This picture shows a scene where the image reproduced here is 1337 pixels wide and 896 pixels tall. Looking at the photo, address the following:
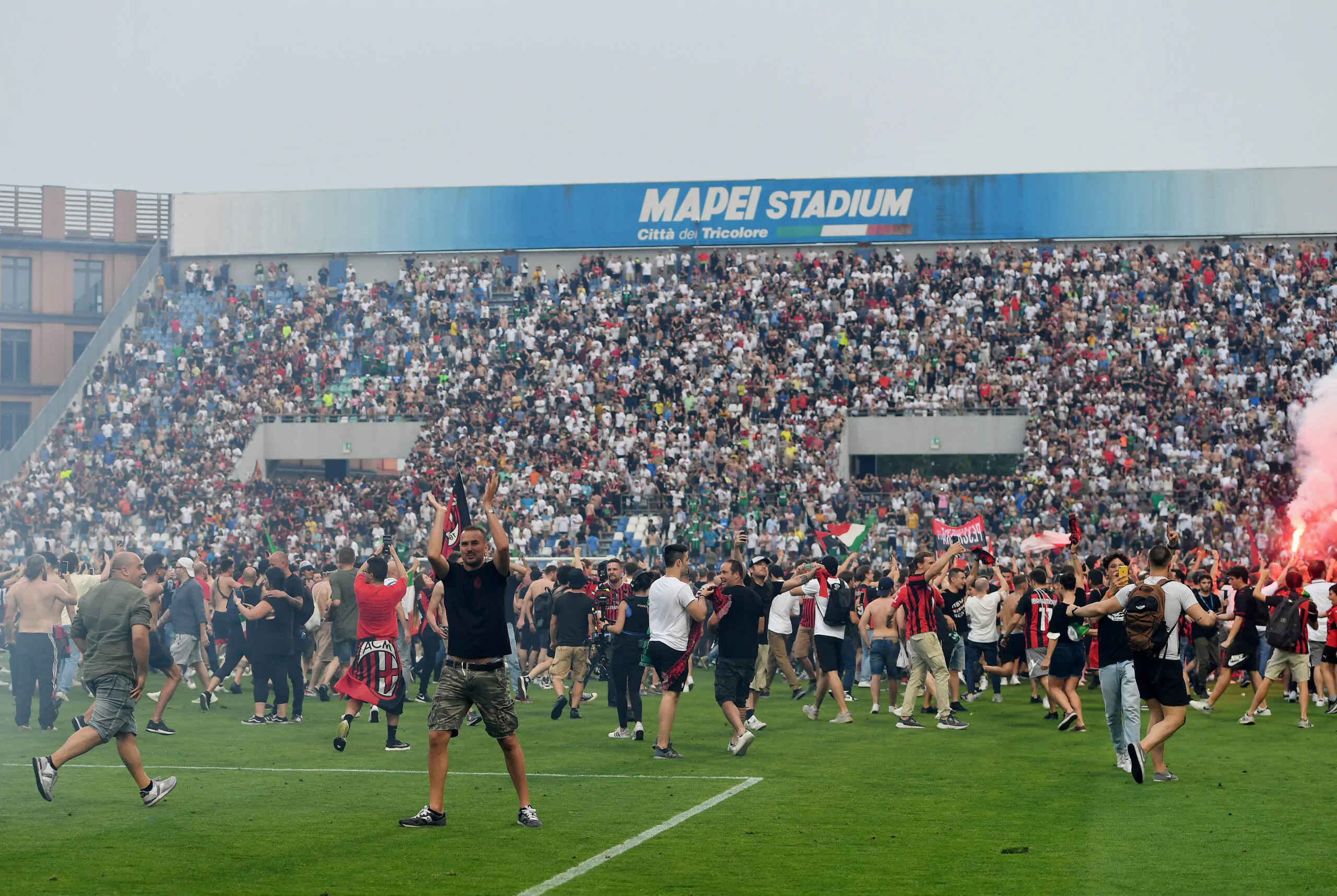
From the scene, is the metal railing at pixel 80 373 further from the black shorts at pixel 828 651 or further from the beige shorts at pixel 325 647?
the black shorts at pixel 828 651

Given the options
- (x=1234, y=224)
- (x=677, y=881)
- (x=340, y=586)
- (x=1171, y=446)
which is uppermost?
(x=1234, y=224)

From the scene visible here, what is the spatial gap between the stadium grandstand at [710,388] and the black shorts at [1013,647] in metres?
11.1

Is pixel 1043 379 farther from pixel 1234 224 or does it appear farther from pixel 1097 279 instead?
pixel 1234 224

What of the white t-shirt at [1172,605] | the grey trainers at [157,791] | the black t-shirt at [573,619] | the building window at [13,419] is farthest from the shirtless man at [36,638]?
the building window at [13,419]

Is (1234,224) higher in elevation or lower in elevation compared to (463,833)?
higher

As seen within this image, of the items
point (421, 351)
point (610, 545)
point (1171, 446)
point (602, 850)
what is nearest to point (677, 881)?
point (602, 850)

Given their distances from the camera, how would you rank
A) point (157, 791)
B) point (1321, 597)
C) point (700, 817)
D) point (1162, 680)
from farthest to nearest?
point (1321, 597)
point (1162, 680)
point (157, 791)
point (700, 817)

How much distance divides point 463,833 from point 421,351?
3843 cm

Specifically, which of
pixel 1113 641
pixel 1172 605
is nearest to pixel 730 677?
pixel 1113 641

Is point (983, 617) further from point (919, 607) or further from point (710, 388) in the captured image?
point (710, 388)

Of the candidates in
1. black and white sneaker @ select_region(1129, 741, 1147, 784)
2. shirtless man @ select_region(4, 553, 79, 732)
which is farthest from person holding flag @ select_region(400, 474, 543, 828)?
shirtless man @ select_region(4, 553, 79, 732)

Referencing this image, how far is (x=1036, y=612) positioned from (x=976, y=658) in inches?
54.3

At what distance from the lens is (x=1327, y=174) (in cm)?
4997

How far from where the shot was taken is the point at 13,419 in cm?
5722
